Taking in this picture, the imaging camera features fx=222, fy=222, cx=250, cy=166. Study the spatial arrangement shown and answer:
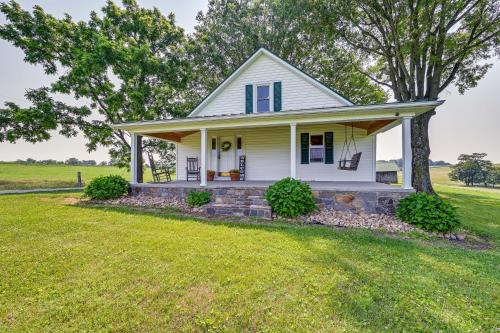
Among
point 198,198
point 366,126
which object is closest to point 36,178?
point 198,198

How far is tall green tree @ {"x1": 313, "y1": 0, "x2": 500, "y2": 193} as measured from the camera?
8791mm

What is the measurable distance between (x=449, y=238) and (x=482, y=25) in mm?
10587

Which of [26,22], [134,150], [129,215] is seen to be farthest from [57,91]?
[129,215]

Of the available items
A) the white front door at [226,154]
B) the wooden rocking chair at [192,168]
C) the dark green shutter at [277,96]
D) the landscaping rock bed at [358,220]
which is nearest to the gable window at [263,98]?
the dark green shutter at [277,96]

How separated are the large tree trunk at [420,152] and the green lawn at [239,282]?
22.6 ft

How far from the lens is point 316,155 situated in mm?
9648

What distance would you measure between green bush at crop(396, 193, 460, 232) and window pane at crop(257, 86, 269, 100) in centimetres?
672

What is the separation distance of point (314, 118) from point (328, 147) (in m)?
2.83

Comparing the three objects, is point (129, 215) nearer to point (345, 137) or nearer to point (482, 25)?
point (345, 137)

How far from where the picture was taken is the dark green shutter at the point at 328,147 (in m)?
9.45

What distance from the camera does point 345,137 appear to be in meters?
9.41

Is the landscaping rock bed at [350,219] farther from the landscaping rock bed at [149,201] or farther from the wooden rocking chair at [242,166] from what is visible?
the wooden rocking chair at [242,166]

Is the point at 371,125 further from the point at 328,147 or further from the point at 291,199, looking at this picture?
the point at 291,199

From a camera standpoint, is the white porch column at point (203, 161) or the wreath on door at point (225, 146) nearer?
the white porch column at point (203, 161)
